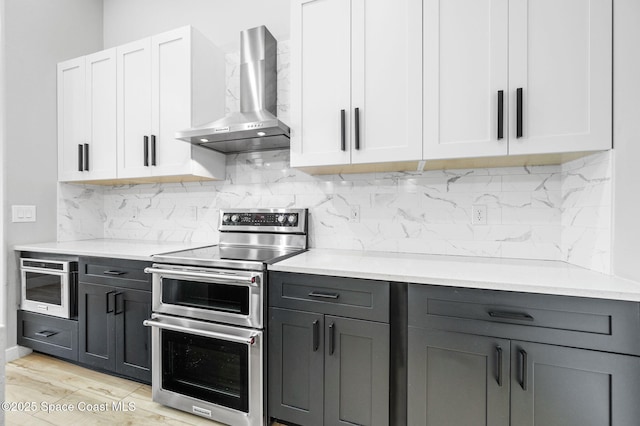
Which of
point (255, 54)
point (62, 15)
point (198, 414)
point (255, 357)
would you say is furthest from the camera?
point (62, 15)

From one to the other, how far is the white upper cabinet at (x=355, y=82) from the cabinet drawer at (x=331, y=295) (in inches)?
27.9

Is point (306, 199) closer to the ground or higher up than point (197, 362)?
higher up

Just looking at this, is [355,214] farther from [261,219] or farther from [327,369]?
[327,369]

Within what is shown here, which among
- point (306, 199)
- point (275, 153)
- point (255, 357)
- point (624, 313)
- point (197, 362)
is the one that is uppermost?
point (275, 153)

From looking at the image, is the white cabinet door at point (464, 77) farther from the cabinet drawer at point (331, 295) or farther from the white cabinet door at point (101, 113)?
the white cabinet door at point (101, 113)

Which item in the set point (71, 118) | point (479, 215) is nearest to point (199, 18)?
point (71, 118)

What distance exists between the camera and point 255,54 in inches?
88.4

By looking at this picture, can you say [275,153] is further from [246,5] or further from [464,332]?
[464,332]

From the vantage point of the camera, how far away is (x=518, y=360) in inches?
49.8

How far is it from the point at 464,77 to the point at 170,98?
206 cm

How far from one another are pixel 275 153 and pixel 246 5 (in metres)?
1.30

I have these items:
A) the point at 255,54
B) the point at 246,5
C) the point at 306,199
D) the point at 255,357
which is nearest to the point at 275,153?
the point at 306,199

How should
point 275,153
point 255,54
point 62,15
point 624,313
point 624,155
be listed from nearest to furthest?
point 624,313
point 624,155
point 255,54
point 275,153
point 62,15

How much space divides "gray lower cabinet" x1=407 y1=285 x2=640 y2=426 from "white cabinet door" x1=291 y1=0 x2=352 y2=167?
0.98 m
